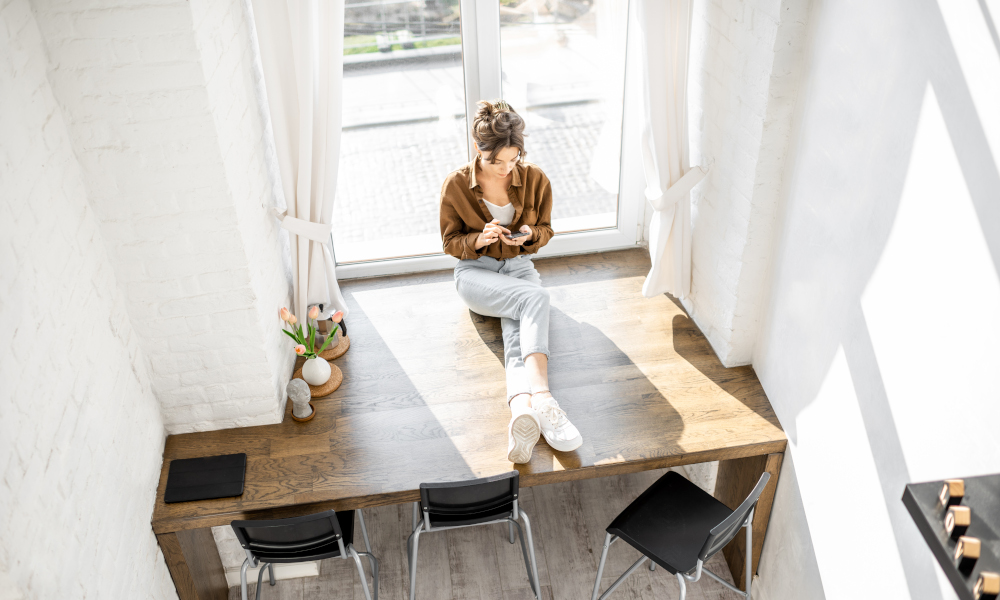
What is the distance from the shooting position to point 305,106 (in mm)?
2881

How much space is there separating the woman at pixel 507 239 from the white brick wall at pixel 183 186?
0.82m

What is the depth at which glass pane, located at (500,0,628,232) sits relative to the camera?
133 inches

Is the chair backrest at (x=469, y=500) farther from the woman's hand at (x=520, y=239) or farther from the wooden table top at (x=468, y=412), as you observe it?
the woman's hand at (x=520, y=239)

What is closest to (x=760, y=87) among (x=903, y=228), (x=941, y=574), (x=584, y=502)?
(x=903, y=228)

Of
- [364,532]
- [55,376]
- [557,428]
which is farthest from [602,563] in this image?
[55,376]

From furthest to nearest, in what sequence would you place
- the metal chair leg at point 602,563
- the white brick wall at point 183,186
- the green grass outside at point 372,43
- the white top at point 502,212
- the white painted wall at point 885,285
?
the white top at point 502,212 < the green grass outside at point 372,43 < the metal chair leg at point 602,563 < the white brick wall at point 183,186 < the white painted wall at point 885,285

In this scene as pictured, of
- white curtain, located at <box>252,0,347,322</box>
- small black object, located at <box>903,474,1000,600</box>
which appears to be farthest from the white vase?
small black object, located at <box>903,474,1000,600</box>

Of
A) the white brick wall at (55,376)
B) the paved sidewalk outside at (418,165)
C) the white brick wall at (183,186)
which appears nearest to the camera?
the white brick wall at (55,376)

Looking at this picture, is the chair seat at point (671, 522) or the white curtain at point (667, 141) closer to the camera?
the chair seat at point (671, 522)

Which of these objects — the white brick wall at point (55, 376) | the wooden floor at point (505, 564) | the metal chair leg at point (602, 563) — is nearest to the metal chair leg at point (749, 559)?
the wooden floor at point (505, 564)

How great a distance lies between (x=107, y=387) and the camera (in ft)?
8.04

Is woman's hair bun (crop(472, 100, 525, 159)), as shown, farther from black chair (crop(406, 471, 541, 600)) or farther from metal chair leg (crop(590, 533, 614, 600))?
metal chair leg (crop(590, 533, 614, 600))

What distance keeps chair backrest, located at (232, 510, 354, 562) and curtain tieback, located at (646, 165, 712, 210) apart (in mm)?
1789

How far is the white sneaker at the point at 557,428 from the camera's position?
2.82 metres
